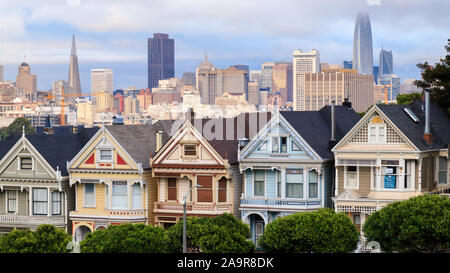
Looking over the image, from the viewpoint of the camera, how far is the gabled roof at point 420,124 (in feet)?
144

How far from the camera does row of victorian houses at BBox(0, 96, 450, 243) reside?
44.1m

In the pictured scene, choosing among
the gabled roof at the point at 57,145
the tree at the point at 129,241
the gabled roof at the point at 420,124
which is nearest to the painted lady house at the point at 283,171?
the gabled roof at the point at 420,124

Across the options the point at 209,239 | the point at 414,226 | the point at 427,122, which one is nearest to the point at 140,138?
the point at 209,239

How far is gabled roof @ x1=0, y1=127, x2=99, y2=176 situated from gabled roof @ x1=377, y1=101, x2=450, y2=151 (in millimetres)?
17874

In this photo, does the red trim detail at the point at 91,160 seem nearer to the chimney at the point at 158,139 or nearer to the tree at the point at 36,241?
the chimney at the point at 158,139

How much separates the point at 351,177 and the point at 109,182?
12633mm

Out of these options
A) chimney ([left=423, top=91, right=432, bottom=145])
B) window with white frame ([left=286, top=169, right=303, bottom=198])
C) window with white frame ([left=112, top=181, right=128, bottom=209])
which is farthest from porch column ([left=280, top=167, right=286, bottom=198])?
window with white frame ([left=112, top=181, right=128, bottom=209])

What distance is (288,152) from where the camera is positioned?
45500 mm

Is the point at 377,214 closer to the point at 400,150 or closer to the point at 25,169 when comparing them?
the point at 400,150

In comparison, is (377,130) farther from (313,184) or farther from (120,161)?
(120,161)

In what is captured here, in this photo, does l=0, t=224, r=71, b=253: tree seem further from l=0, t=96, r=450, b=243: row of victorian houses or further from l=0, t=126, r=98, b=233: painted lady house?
l=0, t=126, r=98, b=233: painted lady house

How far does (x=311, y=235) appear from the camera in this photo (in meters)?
38.4
